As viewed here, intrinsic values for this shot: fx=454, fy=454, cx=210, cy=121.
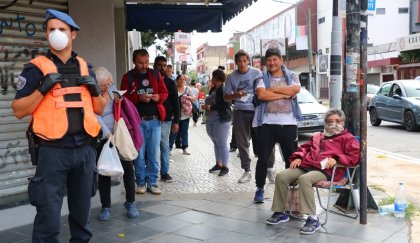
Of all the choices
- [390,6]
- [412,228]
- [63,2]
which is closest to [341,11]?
[412,228]

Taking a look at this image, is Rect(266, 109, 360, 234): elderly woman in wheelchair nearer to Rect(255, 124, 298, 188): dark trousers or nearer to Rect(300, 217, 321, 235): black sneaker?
Rect(300, 217, 321, 235): black sneaker

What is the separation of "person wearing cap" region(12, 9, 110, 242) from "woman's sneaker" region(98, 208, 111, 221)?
1.77 meters

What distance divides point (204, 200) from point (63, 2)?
10.1ft

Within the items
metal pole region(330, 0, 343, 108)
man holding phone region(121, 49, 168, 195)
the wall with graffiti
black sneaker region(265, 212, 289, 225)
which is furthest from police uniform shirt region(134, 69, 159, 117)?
metal pole region(330, 0, 343, 108)

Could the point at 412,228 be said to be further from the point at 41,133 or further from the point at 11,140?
the point at 11,140

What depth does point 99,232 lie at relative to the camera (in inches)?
183

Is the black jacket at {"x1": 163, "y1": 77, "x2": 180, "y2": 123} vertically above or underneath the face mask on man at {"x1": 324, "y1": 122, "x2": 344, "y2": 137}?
above

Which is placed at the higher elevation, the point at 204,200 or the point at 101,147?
the point at 101,147

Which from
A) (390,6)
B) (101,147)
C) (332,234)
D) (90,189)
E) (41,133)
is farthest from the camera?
(390,6)

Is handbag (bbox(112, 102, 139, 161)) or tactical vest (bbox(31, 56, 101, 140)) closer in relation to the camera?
tactical vest (bbox(31, 56, 101, 140))

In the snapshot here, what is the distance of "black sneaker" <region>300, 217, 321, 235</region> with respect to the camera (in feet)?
14.9

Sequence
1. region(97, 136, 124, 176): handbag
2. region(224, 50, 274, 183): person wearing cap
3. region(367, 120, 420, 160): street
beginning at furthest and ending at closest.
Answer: region(367, 120, 420, 160): street < region(224, 50, 274, 183): person wearing cap < region(97, 136, 124, 176): handbag

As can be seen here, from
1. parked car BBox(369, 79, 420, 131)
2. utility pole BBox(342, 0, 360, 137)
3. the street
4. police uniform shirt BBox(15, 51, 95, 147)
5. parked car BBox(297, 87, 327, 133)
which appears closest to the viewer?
police uniform shirt BBox(15, 51, 95, 147)


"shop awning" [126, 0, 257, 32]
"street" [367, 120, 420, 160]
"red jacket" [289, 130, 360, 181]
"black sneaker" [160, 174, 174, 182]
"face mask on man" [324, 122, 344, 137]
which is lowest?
"street" [367, 120, 420, 160]
